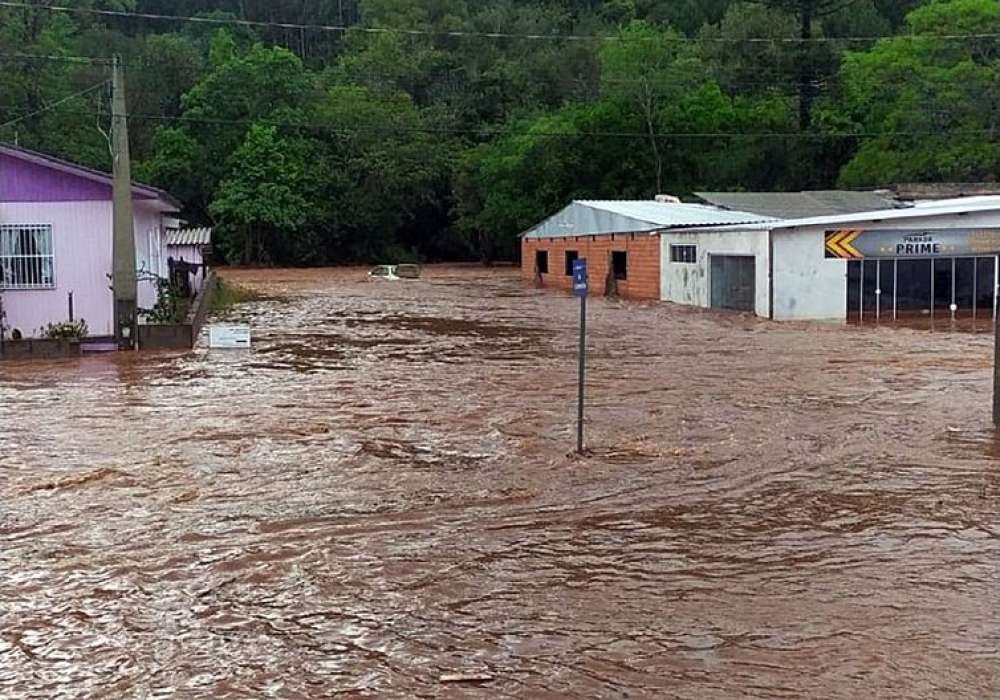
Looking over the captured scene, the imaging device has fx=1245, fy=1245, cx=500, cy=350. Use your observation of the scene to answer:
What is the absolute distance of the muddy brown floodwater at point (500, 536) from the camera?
6859 mm

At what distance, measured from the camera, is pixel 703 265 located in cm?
3591

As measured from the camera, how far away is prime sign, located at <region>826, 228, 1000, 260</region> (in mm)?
31734

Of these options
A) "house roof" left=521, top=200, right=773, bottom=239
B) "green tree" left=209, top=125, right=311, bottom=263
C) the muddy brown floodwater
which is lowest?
the muddy brown floodwater

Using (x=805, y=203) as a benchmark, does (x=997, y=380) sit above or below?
below

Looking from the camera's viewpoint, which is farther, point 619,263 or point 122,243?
point 619,263

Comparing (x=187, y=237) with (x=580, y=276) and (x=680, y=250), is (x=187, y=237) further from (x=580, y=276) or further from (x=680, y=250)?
(x=580, y=276)

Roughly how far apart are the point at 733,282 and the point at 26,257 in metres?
18.5

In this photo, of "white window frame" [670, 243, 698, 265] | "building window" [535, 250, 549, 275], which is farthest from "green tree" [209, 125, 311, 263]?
"white window frame" [670, 243, 698, 265]

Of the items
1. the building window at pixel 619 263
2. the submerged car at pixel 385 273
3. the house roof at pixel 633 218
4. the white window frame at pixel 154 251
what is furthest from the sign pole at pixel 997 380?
the submerged car at pixel 385 273

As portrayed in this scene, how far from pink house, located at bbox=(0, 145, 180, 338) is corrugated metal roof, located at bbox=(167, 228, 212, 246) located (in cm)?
1196

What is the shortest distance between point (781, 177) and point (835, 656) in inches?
2342

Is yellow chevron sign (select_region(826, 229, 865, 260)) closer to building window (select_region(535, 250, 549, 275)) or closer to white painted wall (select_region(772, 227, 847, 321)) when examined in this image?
white painted wall (select_region(772, 227, 847, 321))

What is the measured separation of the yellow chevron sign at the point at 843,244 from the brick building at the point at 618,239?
7121mm

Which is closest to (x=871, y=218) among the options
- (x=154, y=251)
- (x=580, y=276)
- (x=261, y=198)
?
(x=154, y=251)
